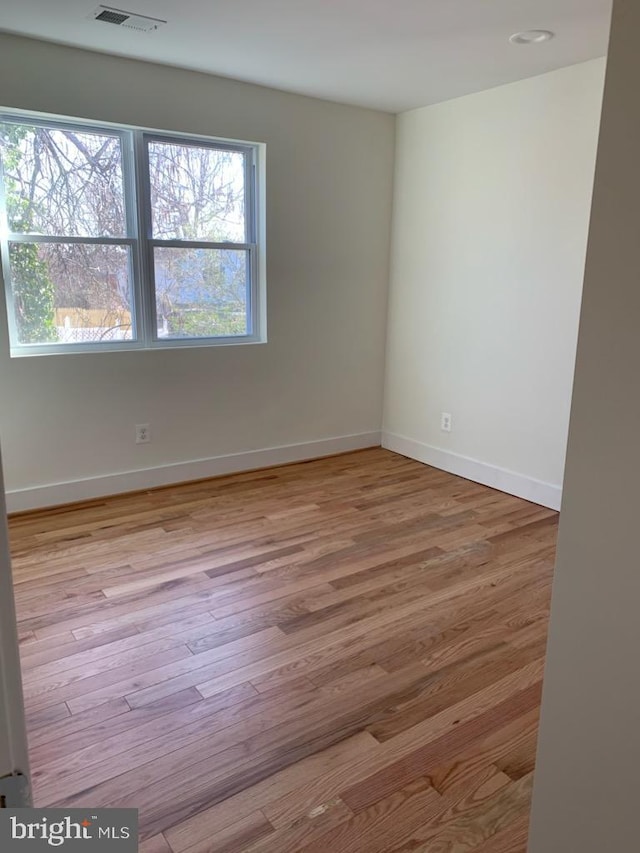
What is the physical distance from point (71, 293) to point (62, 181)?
0.62 metres

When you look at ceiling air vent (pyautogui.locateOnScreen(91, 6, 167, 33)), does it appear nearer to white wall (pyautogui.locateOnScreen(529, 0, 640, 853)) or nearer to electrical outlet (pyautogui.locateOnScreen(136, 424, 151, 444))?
electrical outlet (pyautogui.locateOnScreen(136, 424, 151, 444))

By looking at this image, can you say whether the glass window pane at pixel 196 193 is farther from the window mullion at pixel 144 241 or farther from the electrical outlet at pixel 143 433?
the electrical outlet at pixel 143 433

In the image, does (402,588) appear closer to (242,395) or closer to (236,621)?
(236,621)

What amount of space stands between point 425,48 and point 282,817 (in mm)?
3368

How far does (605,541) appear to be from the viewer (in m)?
0.98

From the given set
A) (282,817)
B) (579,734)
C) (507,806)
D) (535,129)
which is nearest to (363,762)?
(282,817)

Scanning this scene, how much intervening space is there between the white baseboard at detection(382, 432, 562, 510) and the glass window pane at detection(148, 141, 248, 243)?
199cm

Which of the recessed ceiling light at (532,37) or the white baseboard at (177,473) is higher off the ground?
the recessed ceiling light at (532,37)

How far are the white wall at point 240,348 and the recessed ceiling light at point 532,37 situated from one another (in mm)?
1527

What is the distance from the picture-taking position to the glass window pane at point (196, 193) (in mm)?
3689

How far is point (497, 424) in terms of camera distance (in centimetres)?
401

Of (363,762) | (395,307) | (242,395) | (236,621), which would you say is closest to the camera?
(363,762)

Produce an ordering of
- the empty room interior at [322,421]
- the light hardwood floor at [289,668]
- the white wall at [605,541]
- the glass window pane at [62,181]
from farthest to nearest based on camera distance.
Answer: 1. the glass window pane at [62,181]
2. the light hardwood floor at [289,668]
3. the empty room interior at [322,421]
4. the white wall at [605,541]

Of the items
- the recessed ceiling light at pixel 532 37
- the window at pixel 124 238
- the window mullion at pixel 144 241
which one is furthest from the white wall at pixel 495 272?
the window mullion at pixel 144 241
